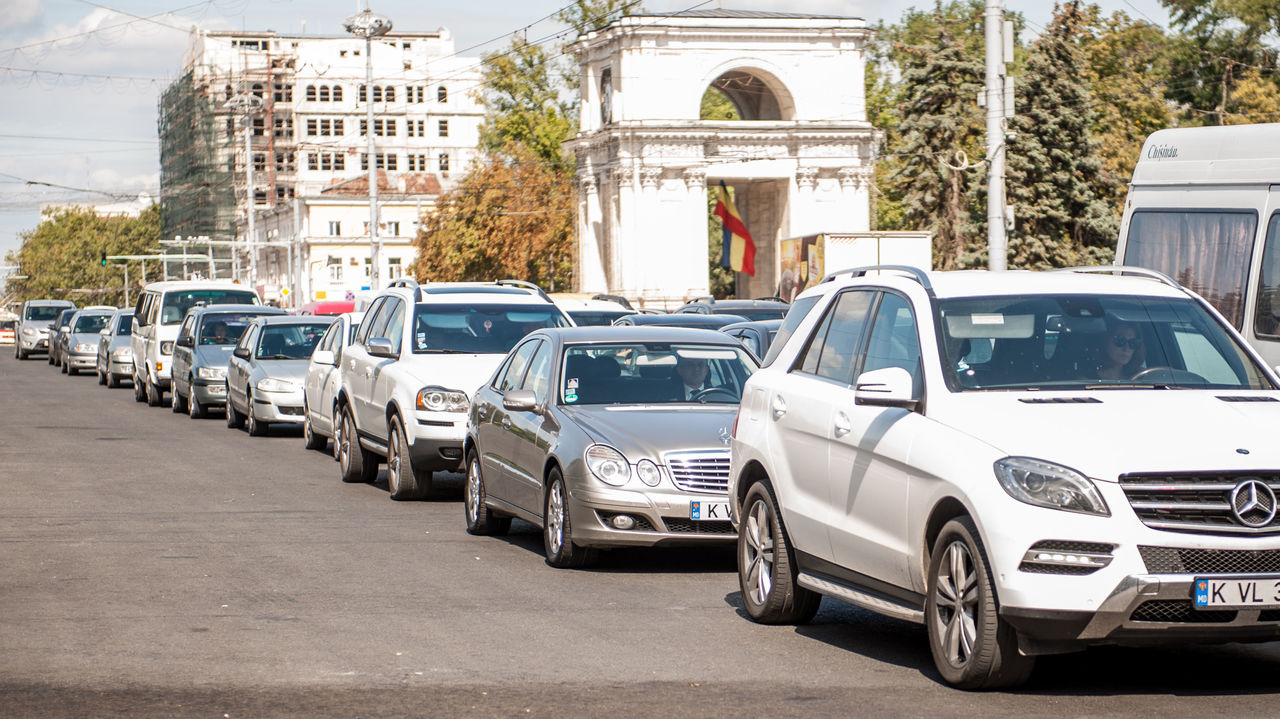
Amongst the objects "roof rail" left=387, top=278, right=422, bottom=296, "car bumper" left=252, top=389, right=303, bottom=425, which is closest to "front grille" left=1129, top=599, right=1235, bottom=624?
"roof rail" left=387, top=278, right=422, bottom=296

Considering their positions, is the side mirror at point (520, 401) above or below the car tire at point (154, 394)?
above

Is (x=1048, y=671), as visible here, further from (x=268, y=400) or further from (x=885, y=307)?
(x=268, y=400)

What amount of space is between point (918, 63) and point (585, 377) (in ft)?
199

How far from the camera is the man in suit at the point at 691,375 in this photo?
40.9ft

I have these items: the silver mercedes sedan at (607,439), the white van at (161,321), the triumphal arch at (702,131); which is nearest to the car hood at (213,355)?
the white van at (161,321)

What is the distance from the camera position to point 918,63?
71062 mm

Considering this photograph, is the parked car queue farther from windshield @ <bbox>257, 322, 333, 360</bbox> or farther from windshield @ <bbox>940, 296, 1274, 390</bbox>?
windshield @ <bbox>257, 322, 333, 360</bbox>

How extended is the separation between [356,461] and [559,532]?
6533 mm

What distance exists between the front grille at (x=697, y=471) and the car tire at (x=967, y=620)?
366 centimetres

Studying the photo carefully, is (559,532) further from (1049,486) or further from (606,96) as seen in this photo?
(606,96)

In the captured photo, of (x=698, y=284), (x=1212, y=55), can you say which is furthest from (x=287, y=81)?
(x=1212, y=55)

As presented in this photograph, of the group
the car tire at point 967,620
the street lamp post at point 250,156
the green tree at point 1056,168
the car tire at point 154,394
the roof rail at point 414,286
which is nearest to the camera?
the car tire at point 967,620

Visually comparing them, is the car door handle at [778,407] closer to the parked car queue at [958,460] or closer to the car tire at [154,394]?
the parked car queue at [958,460]

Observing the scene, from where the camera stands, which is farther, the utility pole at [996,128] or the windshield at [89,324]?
the windshield at [89,324]
